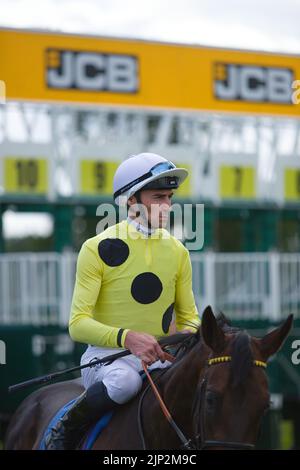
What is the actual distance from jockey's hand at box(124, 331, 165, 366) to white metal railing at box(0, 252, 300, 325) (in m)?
8.43

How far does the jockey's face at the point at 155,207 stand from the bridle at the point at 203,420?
835 millimetres

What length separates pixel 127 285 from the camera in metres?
3.42

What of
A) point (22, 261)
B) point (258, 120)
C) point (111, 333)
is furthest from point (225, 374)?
point (258, 120)

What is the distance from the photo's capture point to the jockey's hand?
124 inches

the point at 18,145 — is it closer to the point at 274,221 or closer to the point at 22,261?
the point at 22,261

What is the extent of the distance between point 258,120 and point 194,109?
1.63 metres

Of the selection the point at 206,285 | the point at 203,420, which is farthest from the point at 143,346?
the point at 206,285

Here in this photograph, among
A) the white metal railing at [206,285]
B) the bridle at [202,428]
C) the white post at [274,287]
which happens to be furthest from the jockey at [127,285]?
the white post at [274,287]

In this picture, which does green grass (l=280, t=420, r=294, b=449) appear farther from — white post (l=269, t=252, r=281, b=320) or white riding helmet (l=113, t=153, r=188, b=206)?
white riding helmet (l=113, t=153, r=188, b=206)

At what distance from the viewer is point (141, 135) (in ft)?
43.1

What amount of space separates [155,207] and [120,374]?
75 centimetres

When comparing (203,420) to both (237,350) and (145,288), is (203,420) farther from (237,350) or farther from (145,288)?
(145,288)

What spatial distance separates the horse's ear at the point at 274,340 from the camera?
2838mm

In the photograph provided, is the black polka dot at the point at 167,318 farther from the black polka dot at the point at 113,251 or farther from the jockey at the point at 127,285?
the black polka dot at the point at 113,251
